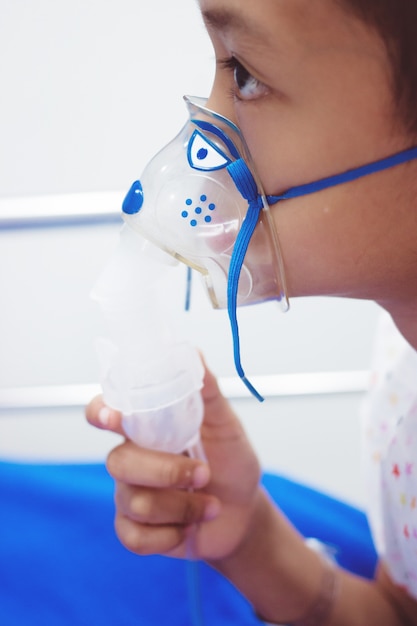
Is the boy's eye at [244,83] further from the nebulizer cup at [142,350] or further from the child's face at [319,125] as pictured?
the nebulizer cup at [142,350]

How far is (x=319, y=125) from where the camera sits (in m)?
0.65

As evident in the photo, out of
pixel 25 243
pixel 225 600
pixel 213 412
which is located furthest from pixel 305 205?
pixel 25 243

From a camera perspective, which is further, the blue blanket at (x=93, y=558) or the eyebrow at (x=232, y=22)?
the blue blanket at (x=93, y=558)

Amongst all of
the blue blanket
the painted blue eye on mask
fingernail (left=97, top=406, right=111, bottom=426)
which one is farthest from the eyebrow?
the blue blanket

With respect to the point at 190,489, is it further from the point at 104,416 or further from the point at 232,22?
the point at 232,22

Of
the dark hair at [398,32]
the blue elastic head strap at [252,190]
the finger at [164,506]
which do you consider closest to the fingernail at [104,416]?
the finger at [164,506]

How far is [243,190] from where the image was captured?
0.70m

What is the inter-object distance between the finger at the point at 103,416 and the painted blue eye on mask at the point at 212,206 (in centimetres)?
21

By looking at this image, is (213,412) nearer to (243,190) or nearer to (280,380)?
(243,190)

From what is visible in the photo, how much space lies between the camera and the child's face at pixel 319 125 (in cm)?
60

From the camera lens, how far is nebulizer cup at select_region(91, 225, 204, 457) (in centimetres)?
73

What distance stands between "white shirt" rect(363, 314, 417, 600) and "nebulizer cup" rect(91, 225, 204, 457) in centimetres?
Answer: 39

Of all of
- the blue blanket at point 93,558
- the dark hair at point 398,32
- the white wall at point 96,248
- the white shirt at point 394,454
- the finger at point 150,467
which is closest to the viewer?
the dark hair at point 398,32

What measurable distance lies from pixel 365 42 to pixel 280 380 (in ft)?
3.90
